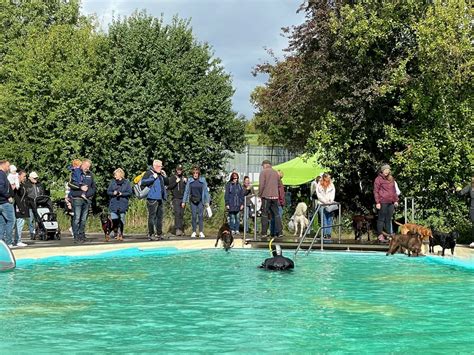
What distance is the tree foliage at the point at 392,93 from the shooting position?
19344 millimetres

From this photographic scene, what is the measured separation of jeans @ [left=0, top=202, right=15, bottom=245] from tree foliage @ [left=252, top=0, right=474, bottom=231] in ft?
32.3

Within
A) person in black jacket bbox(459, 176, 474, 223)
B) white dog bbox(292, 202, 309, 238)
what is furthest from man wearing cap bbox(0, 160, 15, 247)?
person in black jacket bbox(459, 176, 474, 223)

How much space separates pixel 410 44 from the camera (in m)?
20.9

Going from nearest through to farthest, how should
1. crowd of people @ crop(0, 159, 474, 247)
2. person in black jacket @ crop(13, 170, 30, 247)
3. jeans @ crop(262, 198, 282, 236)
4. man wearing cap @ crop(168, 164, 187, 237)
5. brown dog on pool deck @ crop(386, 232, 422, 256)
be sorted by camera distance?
brown dog on pool deck @ crop(386, 232, 422, 256) → person in black jacket @ crop(13, 170, 30, 247) → crowd of people @ crop(0, 159, 474, 247) → jeans @ crop(262, 198, 282, 236) → man wearing cap @ crop(168, 164, 187, 237)

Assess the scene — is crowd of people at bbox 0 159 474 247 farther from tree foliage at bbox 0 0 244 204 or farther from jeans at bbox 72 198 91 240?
tree foliage at bbox 0 0 244 204

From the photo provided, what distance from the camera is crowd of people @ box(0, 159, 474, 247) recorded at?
661 inches

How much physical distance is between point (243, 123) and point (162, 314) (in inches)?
796

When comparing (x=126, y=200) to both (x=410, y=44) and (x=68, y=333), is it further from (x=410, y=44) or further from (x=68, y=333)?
(x=68, y=333)

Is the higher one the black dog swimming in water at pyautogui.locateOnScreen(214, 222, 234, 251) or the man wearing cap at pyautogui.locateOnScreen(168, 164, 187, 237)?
the man wearing cap at pyautogui.locateOnScreen(168, 164, 187, 237)

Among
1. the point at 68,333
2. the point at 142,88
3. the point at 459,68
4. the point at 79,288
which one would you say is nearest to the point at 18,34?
the point at 142,88

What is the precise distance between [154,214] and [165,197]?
51 cm

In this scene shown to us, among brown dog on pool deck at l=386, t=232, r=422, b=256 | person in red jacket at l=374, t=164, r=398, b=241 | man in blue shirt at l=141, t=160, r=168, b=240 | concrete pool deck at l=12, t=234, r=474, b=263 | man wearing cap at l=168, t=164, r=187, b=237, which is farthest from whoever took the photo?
man wearing cap at l=168, t=164, r=187, b=237

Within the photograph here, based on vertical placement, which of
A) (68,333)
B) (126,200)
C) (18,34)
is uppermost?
(18,34)

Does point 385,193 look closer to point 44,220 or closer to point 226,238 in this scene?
point 226,238
